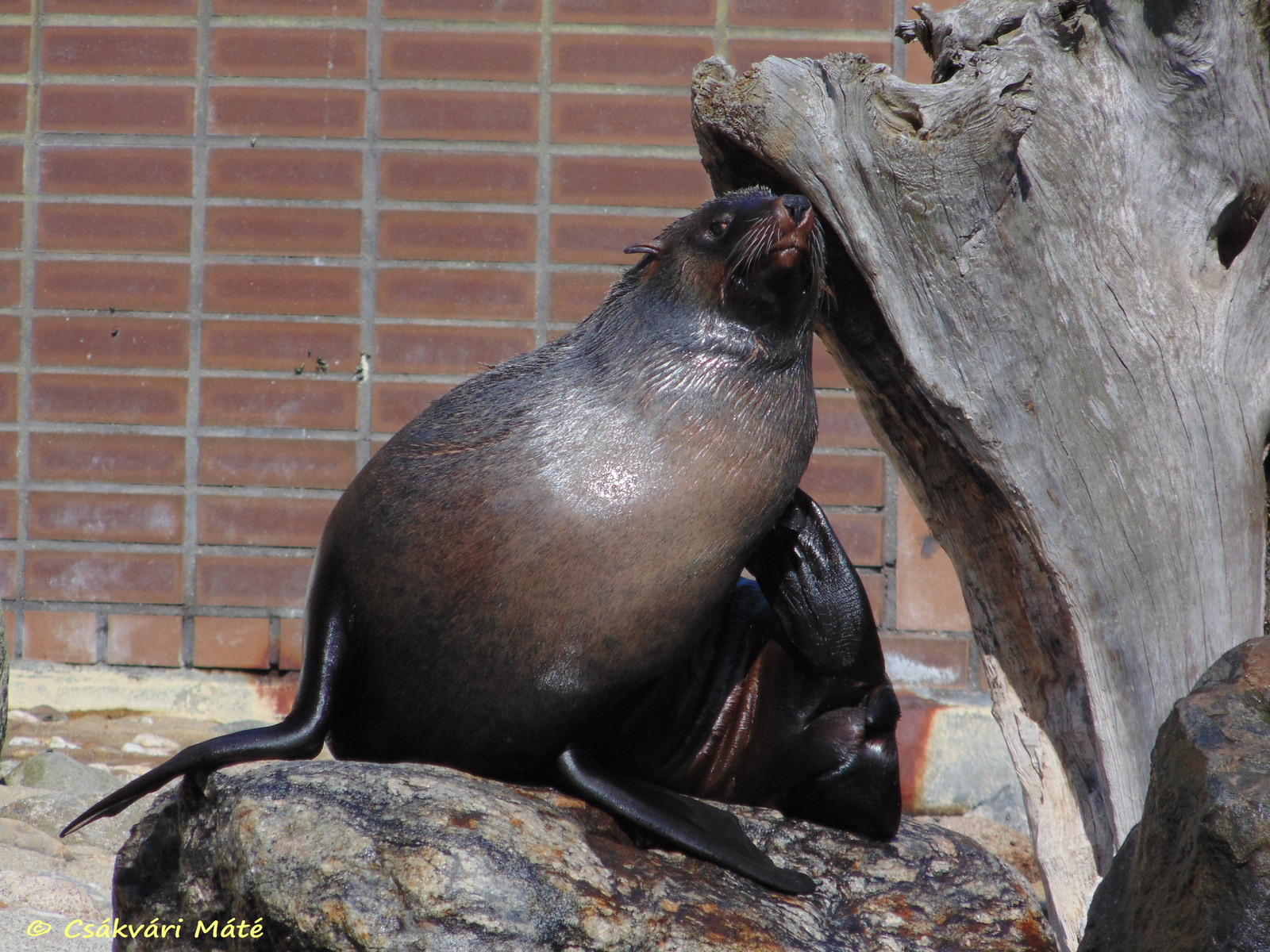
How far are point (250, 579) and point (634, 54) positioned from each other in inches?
77.5

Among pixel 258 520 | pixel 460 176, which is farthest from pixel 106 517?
pixel 460 176

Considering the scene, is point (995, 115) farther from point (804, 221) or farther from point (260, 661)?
point (260, 661)

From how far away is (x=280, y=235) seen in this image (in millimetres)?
3621

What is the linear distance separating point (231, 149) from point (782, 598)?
2437 millimetres

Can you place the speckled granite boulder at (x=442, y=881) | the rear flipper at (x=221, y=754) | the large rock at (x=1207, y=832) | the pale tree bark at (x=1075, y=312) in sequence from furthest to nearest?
the pale tree bark at (x=1075, y=312)
the rear flipper at (x=221, y=754)
the speckled granite boulder at (x=442, y=881)
the large rock at (x=1207, y=832)

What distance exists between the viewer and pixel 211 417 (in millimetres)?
3611

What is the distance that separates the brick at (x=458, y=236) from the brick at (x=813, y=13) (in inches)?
35.1

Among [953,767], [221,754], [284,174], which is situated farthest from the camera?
[284,174]

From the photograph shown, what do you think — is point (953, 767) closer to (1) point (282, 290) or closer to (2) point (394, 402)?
(2) point (394, 402)

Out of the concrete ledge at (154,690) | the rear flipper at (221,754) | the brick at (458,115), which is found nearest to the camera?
the rear flipper at (221,754)

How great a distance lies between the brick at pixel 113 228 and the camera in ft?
11.9

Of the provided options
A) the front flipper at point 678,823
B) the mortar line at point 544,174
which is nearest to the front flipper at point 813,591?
the front flipper at point 678,823

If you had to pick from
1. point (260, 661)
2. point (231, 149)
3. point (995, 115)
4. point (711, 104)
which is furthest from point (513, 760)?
point (231, 149)

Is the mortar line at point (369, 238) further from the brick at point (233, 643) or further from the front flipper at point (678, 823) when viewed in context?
the front flipper at point (678, 823)
